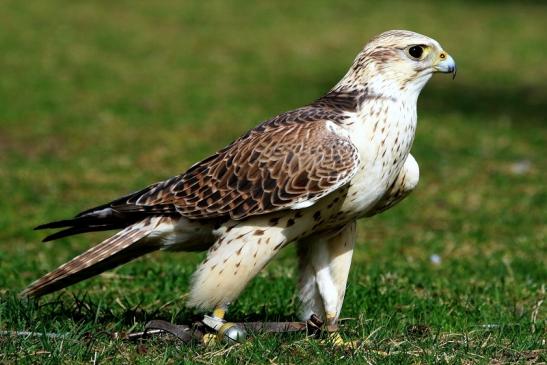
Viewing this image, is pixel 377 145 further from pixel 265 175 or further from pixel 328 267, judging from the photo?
pixel 328 267

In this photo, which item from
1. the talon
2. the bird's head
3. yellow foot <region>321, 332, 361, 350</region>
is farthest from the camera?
the bird's head

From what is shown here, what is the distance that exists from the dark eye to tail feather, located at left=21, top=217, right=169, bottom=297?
141cm

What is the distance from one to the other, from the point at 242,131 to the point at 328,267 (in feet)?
26.8

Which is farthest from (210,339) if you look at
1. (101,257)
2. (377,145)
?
(377,145)

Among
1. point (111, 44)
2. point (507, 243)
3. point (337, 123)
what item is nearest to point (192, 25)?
point (111, 44)

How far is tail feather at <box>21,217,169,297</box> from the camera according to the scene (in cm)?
504

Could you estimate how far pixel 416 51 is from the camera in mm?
4969

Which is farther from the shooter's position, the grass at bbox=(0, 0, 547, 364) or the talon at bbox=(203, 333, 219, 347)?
the grass at bbox=(0, 0, 547, 364)

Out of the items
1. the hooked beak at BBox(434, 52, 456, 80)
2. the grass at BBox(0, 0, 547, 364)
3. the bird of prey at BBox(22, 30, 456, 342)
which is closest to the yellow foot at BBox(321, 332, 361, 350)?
the grass at BBox(0, 0, 547, 364)

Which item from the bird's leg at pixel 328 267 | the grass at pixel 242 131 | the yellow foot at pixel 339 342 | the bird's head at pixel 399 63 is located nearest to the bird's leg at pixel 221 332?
the grass at pixel 242 131

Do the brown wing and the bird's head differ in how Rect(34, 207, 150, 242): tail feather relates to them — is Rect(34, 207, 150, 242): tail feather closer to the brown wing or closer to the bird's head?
the brown wing

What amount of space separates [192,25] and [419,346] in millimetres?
17633

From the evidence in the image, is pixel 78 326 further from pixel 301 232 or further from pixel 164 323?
pixel 301 232

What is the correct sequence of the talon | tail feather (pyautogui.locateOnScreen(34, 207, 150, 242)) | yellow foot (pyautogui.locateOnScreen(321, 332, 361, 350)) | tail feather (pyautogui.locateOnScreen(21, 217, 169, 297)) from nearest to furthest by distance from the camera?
yellow foot (pyautogui.locateOnScreen(321, 332, 361, 350)), the talon, tail feather (pyautogui.locateOnScreen(21, 217, 169, 297)), tail feather (pyautogui.locateOnScreen(34, 207, 150, 242))
